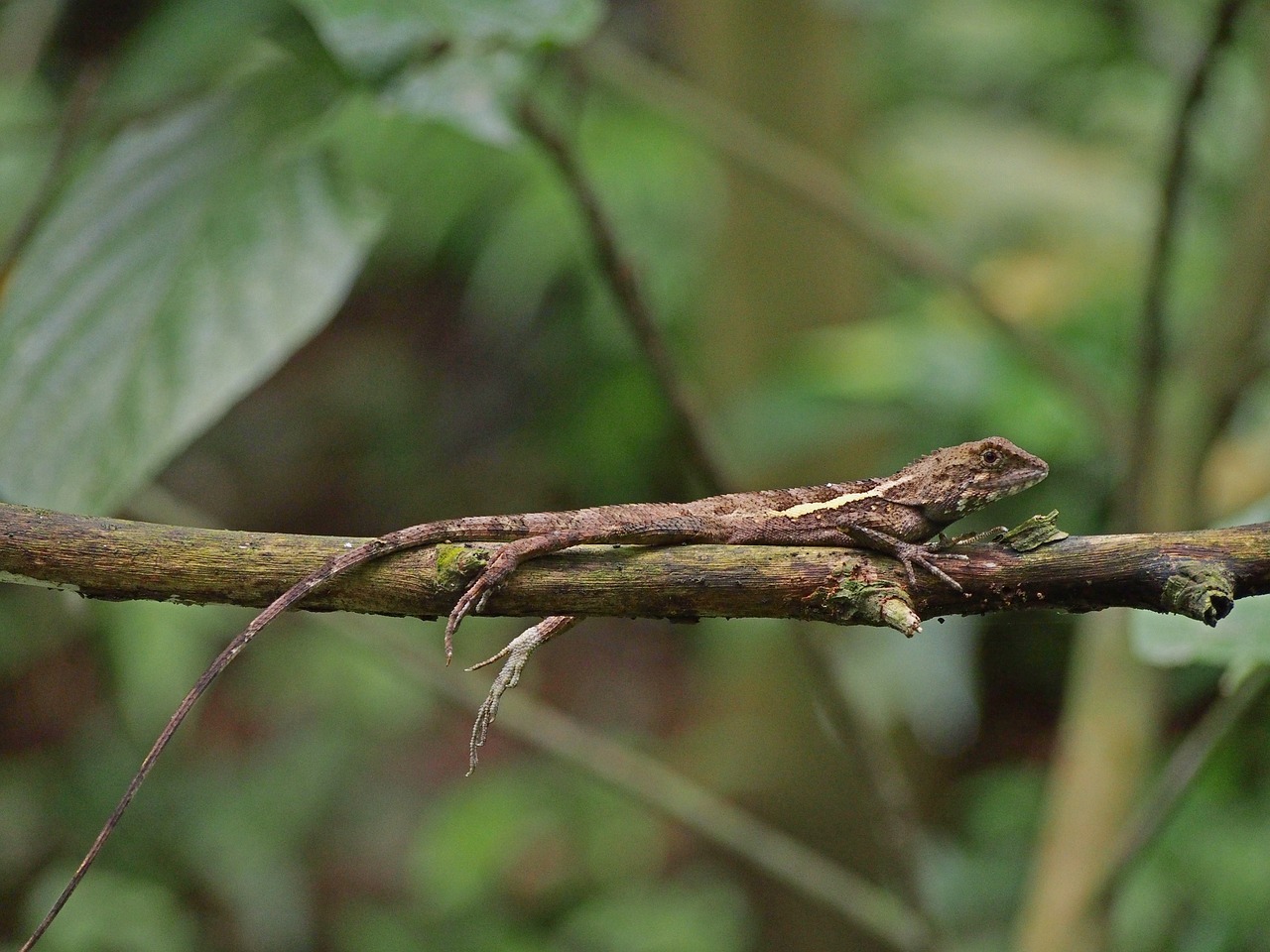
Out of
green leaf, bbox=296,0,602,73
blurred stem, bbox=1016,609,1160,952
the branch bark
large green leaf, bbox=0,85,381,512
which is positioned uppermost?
green leaf, bbox=296,0,602,73

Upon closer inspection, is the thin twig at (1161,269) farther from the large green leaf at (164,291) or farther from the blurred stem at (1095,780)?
the large green leaf at (164,291)

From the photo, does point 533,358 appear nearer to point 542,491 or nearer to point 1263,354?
point 542,491

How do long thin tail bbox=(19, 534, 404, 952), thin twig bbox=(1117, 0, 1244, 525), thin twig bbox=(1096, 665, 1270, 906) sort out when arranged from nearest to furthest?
1. long thin tail bbox=(19, 534, 404, 952)
2. thin twig bbox=(1096, 665, 1270, 906)
3. thin twig bbox=(1117, 0, 1244, 525)

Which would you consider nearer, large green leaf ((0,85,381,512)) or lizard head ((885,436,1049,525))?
large green leaf ((0,85,381,512))

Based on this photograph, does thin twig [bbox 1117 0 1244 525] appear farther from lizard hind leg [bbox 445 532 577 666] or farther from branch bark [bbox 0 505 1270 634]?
lizard hind leg [bbox 445 532 577 666]

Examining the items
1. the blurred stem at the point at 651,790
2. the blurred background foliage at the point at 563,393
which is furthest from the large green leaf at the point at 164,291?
the blurred stem at the point at 651,790

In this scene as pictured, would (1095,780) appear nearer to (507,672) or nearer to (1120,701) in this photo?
(1120,701)

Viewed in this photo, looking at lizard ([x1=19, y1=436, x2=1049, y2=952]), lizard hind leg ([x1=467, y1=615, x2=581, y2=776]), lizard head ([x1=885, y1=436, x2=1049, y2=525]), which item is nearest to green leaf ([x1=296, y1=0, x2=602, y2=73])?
lizard ([x1=19, y1=436, x2=1049, y2=952])

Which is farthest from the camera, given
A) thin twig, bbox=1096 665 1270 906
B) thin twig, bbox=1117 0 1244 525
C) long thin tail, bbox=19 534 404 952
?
thin twig, bbox=1117 0 1244 525

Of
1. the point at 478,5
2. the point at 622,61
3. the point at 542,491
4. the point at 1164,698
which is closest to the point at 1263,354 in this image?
the point at 1164,698
